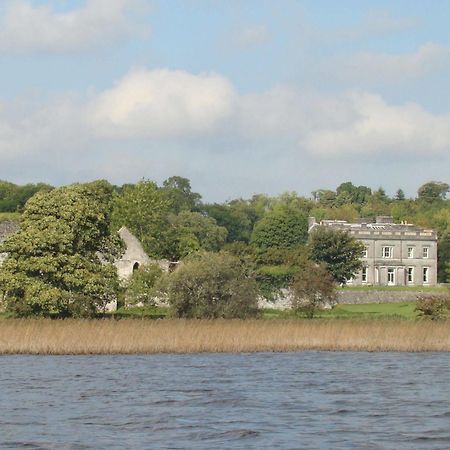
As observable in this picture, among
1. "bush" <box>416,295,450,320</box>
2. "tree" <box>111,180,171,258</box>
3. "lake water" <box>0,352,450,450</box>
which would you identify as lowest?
"lake water" <box>0,352,450,450</box>

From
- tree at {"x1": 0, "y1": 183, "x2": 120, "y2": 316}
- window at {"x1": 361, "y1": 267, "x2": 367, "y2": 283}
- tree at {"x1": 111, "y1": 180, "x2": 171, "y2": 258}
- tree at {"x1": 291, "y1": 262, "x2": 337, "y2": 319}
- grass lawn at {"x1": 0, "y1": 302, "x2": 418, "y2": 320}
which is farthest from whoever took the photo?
window at {"x1": 361, "y1": 267, "x2": 367, "y2": 283}

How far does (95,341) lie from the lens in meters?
40.3

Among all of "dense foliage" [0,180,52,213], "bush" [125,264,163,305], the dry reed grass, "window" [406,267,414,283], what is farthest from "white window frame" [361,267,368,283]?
the dry reed grass

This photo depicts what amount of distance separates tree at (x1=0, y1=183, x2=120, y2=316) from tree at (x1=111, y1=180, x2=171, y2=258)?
109ft

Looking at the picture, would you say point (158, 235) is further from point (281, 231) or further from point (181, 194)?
point (181, 194)

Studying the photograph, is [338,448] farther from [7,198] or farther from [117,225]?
[7,198]

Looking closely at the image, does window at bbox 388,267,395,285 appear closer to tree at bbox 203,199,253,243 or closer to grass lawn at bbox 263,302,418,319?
grass lawn at bbox 263,302,418,319

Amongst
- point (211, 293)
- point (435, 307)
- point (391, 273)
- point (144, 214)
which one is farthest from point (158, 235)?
point (435, 307)

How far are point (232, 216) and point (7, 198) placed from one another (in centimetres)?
3334

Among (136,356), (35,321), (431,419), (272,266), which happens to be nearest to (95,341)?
(136,356)

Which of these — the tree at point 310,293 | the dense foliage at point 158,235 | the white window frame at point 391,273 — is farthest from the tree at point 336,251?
the tree at point 310,293

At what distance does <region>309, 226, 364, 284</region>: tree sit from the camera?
96.9 meters

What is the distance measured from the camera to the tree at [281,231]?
125812 millimetres

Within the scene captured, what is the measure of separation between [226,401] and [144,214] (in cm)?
6752
